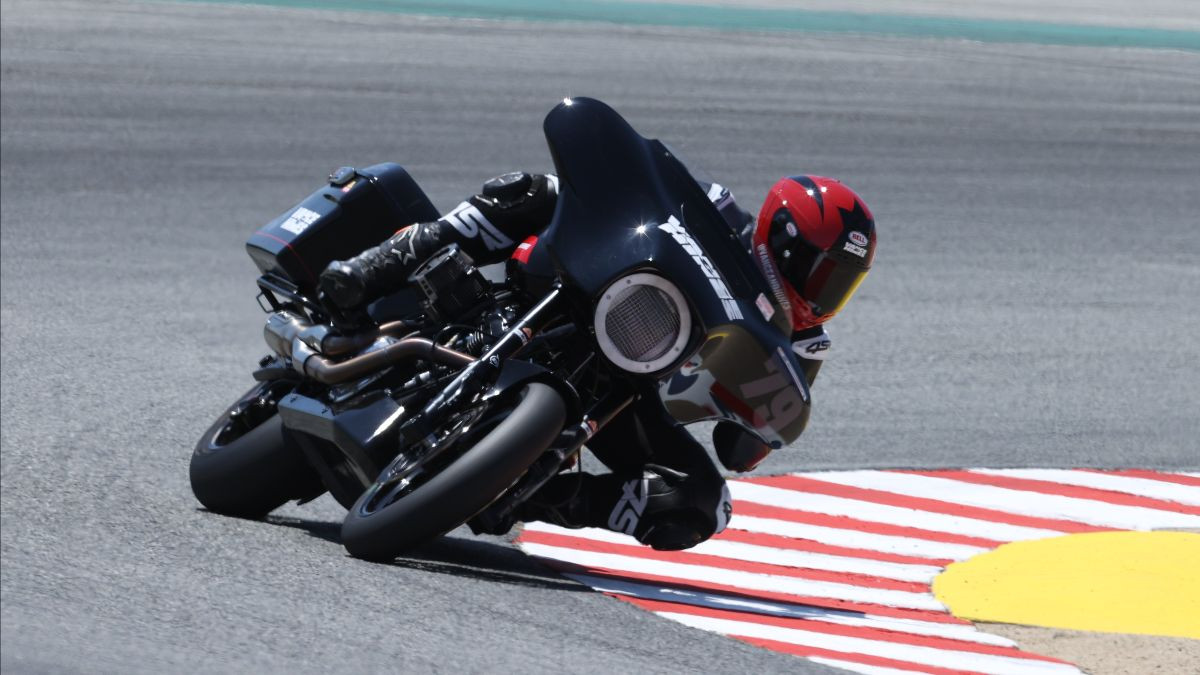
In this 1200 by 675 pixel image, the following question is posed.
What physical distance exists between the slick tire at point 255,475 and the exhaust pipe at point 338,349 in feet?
0.92

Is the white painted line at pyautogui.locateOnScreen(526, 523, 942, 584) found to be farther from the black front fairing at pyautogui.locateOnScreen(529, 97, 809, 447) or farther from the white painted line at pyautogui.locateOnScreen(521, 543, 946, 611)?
the black front fairing at pyautogui.locateOnScreen(529, 97, 809, 447)

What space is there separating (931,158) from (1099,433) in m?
7.11

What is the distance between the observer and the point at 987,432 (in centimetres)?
827

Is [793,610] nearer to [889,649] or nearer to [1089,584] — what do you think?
[889,649]

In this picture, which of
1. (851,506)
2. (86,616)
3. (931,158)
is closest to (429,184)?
(931,158)

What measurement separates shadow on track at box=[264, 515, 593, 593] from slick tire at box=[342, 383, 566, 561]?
14 centimetres

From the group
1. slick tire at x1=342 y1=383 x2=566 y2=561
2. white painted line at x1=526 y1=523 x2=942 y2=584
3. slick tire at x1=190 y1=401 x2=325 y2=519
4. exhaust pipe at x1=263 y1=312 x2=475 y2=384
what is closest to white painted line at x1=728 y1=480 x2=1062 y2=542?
white painted line at x1=526 y1=523 x2=942 y2=584

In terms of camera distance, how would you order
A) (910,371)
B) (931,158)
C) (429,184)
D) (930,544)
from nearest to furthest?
(930,544) < (910,371) < (429,184) < (931,158)

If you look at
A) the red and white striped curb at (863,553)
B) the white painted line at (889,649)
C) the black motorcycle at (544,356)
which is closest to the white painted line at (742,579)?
the red and white striped curb at (863,553)

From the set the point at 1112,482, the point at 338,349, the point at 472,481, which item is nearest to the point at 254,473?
the point at 338,349

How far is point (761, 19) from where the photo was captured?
2362 cm

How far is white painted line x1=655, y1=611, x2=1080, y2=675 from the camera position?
478 cm

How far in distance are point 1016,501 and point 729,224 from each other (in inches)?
90.6

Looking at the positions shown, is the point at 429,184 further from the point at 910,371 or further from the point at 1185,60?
the point at 1185,60
